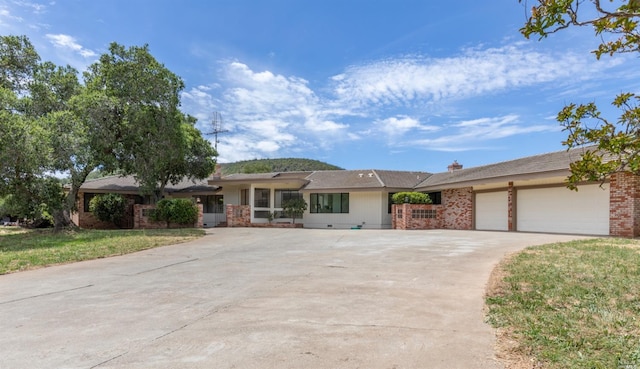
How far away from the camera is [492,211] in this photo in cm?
2030

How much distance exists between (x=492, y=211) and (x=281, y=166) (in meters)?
40.8

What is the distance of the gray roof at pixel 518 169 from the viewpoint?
1558 cm

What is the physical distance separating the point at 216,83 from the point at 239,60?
5.19m

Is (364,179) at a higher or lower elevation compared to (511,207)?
higher

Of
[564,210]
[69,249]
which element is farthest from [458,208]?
[69,249]

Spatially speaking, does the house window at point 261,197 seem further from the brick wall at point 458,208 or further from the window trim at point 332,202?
the brick wall at point 458,208

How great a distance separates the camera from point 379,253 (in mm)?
10664

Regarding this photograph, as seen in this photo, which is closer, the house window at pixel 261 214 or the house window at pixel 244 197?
the house window at pixel 261 214

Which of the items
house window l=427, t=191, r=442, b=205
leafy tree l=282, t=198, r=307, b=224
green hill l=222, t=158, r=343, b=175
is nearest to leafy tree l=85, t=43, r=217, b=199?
leafy tree l=282, t=198, r=307, b=224

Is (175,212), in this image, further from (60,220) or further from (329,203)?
(329,203)

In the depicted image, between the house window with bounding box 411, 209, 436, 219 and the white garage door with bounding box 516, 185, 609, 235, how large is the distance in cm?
463

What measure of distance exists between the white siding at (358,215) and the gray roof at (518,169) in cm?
278

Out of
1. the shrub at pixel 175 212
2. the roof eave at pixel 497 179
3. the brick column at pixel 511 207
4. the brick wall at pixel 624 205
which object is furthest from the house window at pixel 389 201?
the brick wall at pixel 624 205

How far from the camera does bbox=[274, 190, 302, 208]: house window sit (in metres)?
25.5
